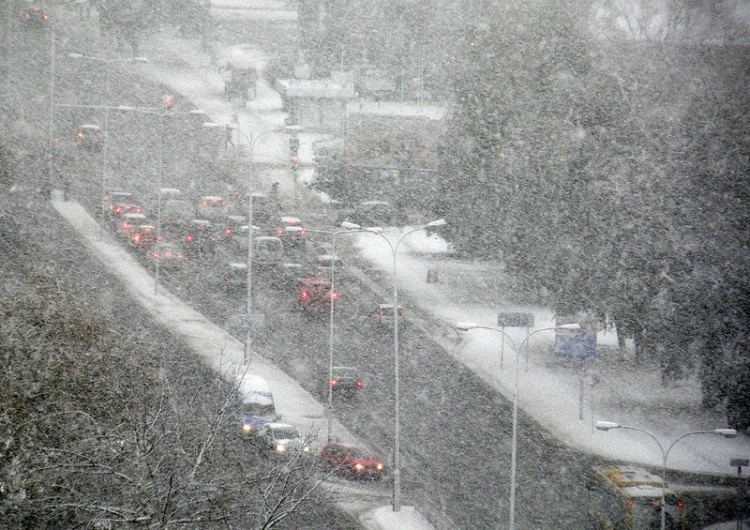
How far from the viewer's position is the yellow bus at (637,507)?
19172 mm

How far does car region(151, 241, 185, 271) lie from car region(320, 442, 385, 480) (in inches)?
594

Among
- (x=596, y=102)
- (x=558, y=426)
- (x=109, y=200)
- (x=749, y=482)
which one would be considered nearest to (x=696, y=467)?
(x=749, y=482)

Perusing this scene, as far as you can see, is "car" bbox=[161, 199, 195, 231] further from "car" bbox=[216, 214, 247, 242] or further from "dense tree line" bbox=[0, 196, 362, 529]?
"dense tree line" bbox=[0, 196, 362, 529]

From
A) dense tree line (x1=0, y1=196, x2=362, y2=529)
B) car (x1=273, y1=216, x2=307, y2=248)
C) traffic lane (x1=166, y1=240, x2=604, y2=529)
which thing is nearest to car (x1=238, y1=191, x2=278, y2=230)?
car (x1=273, y1=216, x2=307, y2=248)

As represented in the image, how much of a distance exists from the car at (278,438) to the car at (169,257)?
14581mm

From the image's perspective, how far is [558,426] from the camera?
Result: 83.4ft

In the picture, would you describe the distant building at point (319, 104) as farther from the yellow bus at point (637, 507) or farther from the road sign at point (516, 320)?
the yellow bus at point (637, 507)

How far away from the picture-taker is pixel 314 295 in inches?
1222

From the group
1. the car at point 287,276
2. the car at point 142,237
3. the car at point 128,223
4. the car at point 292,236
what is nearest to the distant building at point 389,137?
the car at point 292,236

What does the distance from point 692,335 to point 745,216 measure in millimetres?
3639

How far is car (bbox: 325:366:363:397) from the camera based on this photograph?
25719mm

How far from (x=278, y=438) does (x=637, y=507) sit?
7.77 m

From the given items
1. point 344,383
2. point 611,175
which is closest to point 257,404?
point 344,383

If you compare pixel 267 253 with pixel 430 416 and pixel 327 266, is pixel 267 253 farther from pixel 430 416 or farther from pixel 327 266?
pixel 430 416
